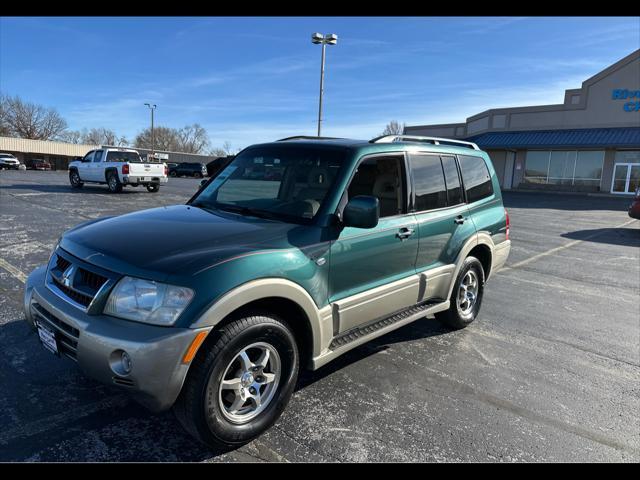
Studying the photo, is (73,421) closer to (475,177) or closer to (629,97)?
(475,177)

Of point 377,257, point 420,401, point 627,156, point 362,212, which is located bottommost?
point 420,401

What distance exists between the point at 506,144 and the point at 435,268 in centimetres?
3261

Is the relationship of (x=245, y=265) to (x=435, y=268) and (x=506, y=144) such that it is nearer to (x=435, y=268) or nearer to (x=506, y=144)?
(x=435, y=268)

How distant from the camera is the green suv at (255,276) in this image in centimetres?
235

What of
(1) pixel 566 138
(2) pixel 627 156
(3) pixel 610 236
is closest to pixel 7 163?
(1) pixel 566 138

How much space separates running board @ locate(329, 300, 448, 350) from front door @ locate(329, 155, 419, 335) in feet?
0.17

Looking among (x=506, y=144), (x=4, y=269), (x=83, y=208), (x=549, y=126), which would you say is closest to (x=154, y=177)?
(x=83, y=208)

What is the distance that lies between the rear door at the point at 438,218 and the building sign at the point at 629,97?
32522 mm

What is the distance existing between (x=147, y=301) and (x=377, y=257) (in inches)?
70.2

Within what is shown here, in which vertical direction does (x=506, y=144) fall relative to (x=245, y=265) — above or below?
above

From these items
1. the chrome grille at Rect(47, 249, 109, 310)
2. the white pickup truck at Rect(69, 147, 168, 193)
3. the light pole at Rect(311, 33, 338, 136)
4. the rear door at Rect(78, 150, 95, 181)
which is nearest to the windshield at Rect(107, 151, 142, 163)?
the white pickup truck at Rect(69, 147, 168, 193)

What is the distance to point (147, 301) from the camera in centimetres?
238

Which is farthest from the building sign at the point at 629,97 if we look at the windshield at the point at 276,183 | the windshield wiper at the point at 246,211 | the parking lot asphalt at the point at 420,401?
the windshield wiper at the point at 246,211
